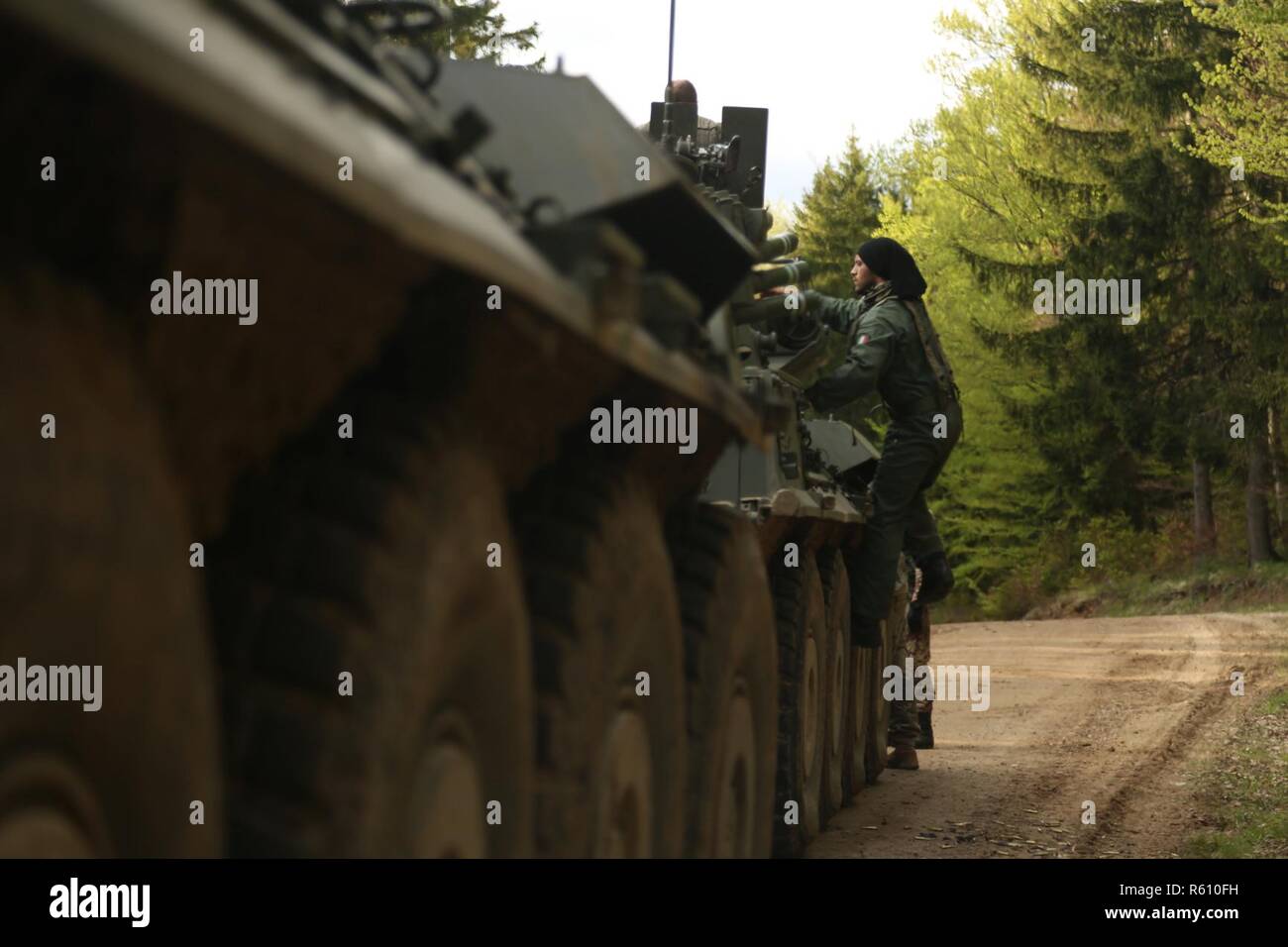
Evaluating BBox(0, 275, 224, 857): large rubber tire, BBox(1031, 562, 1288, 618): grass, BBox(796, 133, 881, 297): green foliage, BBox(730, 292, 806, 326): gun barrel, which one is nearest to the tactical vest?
BBox(730, 292, 806, 326): gun barrel

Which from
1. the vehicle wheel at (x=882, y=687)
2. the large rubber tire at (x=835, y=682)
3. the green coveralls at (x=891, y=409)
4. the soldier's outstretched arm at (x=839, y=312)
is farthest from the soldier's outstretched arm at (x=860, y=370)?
the vehicle wheel at (x=882, y=687)

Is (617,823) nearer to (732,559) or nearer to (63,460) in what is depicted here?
(732,559)

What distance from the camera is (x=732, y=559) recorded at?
548 cm

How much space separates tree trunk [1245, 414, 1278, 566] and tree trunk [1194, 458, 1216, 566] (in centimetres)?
113

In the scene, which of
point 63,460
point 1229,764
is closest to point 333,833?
point 63,460

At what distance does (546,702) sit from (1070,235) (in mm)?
32949

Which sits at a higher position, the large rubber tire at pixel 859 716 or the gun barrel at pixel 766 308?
the gun barrel at pixel 766 308

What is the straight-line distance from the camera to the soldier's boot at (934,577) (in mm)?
12026

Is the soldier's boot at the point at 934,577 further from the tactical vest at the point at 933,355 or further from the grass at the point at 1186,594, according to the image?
the grass at the point at 1186,594

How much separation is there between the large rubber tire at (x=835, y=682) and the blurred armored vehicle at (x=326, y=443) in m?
5.40

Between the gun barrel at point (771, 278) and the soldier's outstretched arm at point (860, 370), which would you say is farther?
the soldier's outstretched arm at point (860, 370)

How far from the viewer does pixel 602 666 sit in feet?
13.2

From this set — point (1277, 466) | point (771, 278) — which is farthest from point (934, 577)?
point (1277, 466)

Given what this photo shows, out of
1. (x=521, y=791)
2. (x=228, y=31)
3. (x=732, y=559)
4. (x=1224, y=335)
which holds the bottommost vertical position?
(x=521, y=791)
